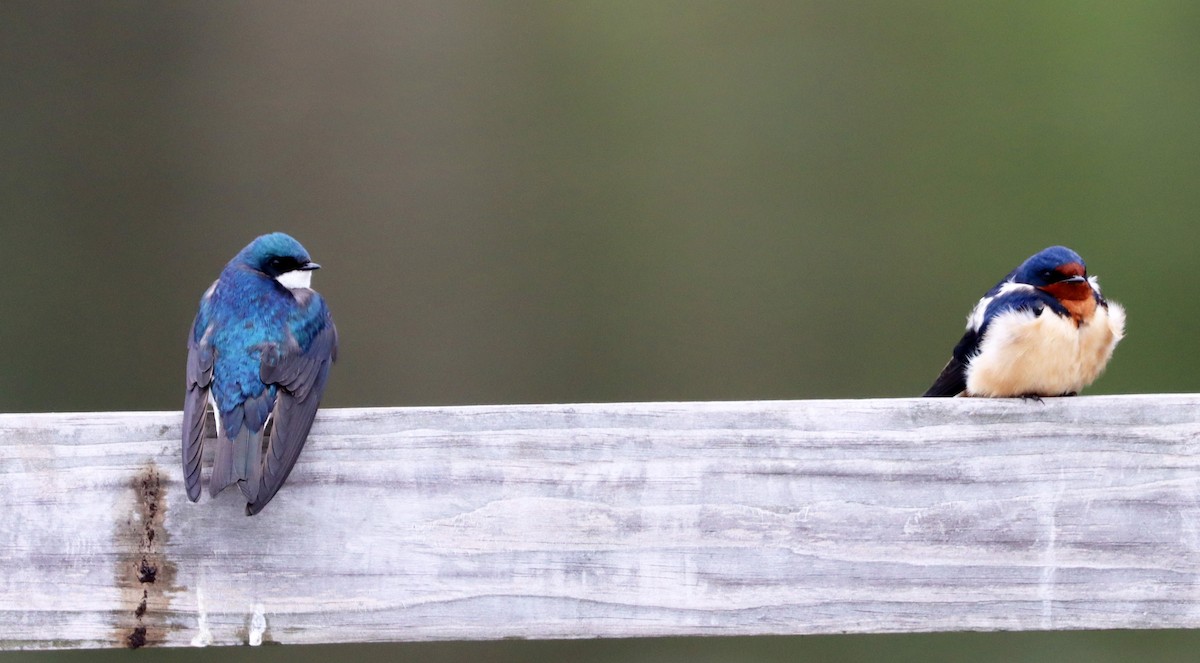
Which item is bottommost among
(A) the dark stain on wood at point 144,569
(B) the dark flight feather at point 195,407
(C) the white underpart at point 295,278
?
(A) the dark stain on wood at point 144,569

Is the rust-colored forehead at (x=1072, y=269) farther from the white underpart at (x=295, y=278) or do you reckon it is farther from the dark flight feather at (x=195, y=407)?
the dark flight feather at (x=195, y=407)

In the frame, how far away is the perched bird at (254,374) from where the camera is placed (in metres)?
1.51

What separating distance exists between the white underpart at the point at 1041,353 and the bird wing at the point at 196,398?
4.31 ft

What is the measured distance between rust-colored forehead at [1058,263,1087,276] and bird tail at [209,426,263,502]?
5.09 feet

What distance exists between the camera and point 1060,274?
2.29m

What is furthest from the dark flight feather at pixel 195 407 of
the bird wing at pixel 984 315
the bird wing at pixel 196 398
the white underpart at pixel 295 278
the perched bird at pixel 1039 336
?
the bird wing at pixel 984 315

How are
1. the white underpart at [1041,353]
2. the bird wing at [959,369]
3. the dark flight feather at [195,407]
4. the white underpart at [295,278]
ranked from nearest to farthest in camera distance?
the dark flight feather at [195,407]
the white underpart at [1041,353]
the white underpart at [295,278]
the bird wing at [959,369]

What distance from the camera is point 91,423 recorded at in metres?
1.57

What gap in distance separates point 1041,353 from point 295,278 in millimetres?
1371

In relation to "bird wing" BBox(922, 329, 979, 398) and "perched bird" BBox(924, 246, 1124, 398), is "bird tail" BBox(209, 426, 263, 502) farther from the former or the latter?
"bird wing" BBox(922, 329, 979, 398)

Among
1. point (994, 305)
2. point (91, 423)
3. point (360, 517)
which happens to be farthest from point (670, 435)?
point (994, 305)

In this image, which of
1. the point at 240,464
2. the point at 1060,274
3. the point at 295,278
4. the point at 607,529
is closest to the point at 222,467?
the point at 240,464

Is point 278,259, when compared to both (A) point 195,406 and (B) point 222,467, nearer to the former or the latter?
(A) point 195,406

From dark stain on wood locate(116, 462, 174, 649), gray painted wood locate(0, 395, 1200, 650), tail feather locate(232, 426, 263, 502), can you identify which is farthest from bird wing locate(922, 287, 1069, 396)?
dark stain on wood locate(116, 462, 174, 649)
